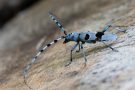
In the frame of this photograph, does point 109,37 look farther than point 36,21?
No

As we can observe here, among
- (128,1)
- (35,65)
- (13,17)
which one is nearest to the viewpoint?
(35,65)

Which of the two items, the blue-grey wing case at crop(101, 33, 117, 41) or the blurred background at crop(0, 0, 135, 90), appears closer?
the blue-grey wing case at crop(101, 33, 117, 41)

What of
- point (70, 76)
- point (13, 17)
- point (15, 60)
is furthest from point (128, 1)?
point (13, 17)

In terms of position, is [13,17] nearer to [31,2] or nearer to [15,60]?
[31,2]

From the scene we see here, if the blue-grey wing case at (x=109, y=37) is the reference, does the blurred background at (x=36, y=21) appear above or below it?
below

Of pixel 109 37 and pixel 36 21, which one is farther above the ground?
pixel 109 37

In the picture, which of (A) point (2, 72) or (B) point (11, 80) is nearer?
(B) point (11, 80)

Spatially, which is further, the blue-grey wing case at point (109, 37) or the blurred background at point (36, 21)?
the blurred background at point (36, 21)

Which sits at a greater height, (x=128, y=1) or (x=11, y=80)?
(x=128, y=1)
